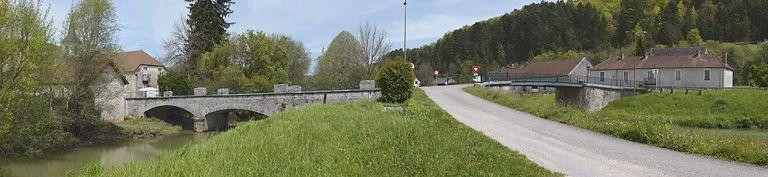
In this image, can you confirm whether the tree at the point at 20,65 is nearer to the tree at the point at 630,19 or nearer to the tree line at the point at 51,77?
the tree line at the point at 51,77

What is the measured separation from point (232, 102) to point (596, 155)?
29.6m

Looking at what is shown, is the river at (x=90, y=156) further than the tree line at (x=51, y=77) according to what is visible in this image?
Yes

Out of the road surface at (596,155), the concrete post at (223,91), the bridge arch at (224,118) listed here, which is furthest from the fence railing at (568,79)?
the road surface at (596,155)

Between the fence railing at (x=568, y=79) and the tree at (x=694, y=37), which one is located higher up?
the tree at (x=694, y=37)

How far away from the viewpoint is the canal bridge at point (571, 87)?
41.6m

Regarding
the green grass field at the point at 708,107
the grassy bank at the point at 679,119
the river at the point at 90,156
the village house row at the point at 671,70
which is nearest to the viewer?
the grassy bank at the point at 679,119

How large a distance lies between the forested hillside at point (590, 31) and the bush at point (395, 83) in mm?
78675

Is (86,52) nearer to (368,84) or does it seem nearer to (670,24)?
(368,84)

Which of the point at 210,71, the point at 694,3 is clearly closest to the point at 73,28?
the point at 210,71

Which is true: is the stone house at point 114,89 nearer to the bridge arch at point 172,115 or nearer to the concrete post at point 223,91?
the bridge arch at point 172,115

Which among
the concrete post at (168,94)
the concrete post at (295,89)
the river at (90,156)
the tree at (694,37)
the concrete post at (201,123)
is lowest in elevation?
the river at (90,156)

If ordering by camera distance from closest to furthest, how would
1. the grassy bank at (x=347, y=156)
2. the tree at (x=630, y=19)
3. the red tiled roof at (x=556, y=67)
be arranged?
the grassy bank at (x=347, y=156) → the red tiled roof at (x=556, y=67) → the tree at (x=630, y=19)

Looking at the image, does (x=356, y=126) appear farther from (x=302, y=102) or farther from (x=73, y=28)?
(x=73, y=28)

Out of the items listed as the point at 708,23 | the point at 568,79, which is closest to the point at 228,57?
the point at 568,79
